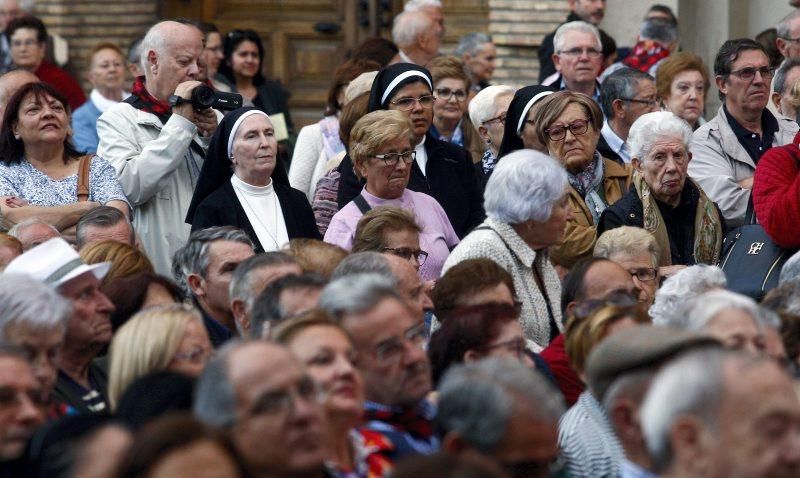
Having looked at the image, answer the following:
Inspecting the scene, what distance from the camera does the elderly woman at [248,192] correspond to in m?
7.68

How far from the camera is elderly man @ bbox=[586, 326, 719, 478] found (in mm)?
4441

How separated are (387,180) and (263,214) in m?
0.61

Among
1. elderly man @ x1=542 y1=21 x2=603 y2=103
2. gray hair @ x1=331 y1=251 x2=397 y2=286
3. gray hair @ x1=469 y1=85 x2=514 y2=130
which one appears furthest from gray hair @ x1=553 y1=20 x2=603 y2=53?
gray hair @ x1=331 y1=251 x2=397 y2=286

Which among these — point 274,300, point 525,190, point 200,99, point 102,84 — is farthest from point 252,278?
point 102,84

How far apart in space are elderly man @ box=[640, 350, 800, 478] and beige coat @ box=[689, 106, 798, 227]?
16.0 ft

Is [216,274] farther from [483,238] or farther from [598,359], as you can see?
[598,359]

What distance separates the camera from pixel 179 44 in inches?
332

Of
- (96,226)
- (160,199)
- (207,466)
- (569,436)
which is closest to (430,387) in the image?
(569,436)

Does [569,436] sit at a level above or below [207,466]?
below

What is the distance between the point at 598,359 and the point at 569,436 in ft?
2.20

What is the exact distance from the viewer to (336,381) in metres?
4.53

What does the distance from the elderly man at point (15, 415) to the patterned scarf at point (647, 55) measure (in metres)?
7.47

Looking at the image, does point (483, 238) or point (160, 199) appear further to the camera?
point (160, 199)

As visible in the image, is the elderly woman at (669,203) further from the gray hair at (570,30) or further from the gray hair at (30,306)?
the gray hair at (30,306)
